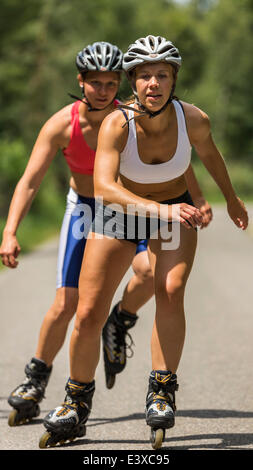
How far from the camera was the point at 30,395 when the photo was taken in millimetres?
5086

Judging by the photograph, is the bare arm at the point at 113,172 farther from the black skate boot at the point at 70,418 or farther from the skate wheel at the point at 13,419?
the skate wheel at the point at 13,419

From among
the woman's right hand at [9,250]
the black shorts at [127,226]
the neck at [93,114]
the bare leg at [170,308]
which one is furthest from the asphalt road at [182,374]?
the neck at [93,114]

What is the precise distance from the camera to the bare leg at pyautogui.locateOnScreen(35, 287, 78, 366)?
5.18 metres

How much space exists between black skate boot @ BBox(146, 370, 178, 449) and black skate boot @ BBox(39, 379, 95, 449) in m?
0.43

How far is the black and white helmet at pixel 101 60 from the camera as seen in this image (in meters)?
4.96

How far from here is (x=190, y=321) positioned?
8680 mm

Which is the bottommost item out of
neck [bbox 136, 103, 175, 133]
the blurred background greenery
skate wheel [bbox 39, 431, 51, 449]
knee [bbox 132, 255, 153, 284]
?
skate wheel [bbox 39, 431, 51, 449]

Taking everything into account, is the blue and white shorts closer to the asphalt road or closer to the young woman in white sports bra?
the young woman in white sports bra

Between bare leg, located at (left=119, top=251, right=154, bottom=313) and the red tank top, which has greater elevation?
the red tank top

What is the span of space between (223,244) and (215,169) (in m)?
14.1

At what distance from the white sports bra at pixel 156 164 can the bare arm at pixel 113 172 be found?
6 cm

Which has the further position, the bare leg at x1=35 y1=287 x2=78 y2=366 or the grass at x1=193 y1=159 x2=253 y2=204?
the grass at x1=193 y1=159 x2=253 y2=204

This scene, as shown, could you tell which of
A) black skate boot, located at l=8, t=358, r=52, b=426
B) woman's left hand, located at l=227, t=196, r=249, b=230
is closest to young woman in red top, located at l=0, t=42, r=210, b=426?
black skate boot, located at l=8, t=358, r=52, b=426
